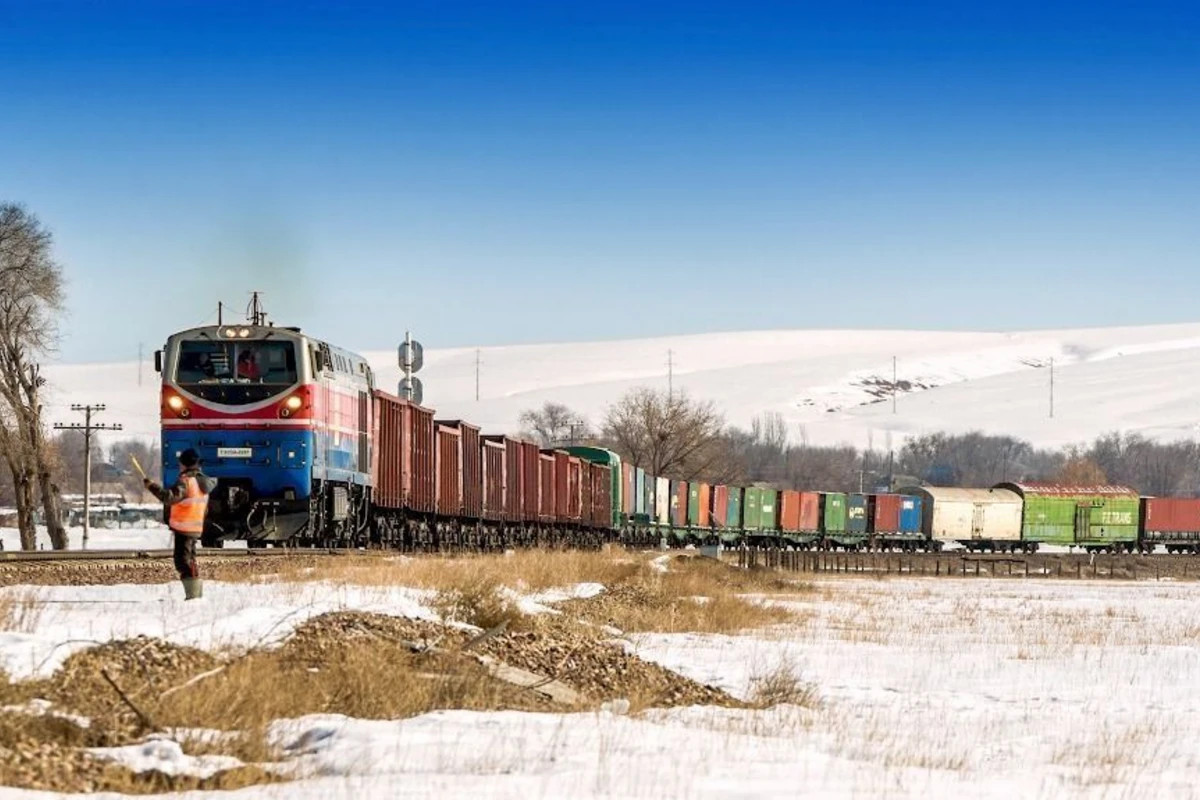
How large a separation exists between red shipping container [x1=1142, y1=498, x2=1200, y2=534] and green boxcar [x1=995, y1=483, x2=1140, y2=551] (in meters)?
1.92

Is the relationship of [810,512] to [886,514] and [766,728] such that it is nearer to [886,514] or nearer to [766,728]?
[886,514]

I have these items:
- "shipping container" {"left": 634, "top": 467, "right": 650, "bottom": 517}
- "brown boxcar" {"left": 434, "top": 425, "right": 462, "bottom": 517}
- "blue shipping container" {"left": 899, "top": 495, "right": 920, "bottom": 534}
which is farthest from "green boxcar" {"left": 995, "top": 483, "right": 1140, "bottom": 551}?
"brown boxcar" {"left": 434, "top": 425, "right": 462, "bottom": 517}

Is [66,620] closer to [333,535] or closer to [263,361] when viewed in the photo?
[263,361]

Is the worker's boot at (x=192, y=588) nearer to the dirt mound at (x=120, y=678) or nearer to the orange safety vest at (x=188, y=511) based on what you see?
the orange safety vest at (x=188, y=511)

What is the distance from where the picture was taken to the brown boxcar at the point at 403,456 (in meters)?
38.9

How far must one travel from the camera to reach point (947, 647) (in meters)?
24.2

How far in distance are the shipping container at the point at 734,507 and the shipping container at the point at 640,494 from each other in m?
13.9

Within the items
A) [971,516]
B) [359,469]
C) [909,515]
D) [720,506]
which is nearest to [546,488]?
[359,469]

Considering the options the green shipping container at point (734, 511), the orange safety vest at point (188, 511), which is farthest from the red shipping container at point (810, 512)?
the orange safety vest at point (188, 511)

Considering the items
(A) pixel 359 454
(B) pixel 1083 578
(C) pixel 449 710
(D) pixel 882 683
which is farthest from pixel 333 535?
(B) pixel 1083 578

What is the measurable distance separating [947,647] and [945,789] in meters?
13.4

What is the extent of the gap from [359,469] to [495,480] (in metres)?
14.7

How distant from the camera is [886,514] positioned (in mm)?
101688

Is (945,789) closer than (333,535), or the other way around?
(945,789)
